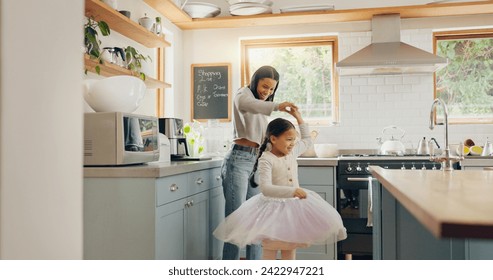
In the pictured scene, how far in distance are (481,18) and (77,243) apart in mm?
4006

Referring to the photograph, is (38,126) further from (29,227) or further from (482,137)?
(482,137)

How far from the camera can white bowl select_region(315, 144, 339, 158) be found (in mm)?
3889

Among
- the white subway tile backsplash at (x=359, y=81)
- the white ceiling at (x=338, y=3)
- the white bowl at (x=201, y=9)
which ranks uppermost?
the white ceiling at (x=338, y=3)

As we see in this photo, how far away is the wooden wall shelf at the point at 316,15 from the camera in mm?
3703

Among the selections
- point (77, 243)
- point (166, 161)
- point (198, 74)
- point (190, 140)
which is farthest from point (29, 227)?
point (198, 74)

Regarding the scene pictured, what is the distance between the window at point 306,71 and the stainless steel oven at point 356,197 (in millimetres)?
829

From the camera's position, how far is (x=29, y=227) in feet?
2.76

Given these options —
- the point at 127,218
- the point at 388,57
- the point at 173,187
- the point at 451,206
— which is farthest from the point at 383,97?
the point at 451,206

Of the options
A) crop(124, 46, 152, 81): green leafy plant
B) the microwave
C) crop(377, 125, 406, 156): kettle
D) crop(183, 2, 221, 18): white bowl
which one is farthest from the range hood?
the microwave

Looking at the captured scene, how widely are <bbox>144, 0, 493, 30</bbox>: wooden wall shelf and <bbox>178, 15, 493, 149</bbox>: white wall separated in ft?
0.34

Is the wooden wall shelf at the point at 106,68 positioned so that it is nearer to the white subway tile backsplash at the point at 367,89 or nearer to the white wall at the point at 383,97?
the white wall at the point at 383,97

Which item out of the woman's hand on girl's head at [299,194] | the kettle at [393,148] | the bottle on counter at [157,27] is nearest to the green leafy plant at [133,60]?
the bottle on counter at [157,27]

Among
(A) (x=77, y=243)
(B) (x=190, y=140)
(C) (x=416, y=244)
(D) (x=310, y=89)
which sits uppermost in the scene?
(D) (x=310, y=89)

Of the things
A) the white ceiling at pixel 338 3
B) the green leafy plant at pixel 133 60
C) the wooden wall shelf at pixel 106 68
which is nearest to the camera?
the wooden wall shelf at pixel 106 68
